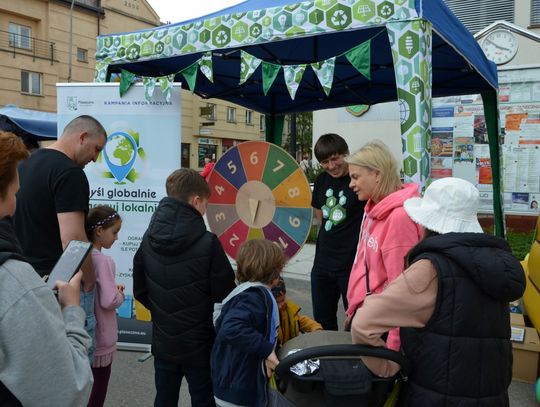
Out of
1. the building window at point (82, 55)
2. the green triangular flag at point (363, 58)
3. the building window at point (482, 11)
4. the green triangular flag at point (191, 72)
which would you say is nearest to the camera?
the green triangular flag at point (363, 58)

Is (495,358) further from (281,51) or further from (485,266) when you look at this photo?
(281,51)

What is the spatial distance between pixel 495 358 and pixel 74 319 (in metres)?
1.38

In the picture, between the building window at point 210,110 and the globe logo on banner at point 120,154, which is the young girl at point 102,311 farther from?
the building window at point 210,110

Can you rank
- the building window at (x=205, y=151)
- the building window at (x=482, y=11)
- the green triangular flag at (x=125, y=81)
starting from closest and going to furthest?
1. the green triangular flag at (x=125, y=81)
2. the building window at (x=482, y=11)
3. the building window at (x=205, y=151)

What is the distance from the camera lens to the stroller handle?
171cm

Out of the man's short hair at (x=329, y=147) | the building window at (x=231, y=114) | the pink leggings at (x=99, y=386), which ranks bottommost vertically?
the pink leggings at (x=99, y=386)

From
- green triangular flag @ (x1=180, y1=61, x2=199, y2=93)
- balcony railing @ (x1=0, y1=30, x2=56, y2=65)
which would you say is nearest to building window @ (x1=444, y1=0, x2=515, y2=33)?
green triangular flag @ (x1=180, y1=61, x2=199, y2=93)

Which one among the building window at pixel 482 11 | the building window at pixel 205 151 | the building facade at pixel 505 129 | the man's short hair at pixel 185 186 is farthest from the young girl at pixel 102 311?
the building window at pixel 205 151

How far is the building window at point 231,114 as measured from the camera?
37.2m

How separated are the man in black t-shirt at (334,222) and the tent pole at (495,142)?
294 centimetres

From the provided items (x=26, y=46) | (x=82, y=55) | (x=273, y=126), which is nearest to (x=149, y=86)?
(x=273, y=126)

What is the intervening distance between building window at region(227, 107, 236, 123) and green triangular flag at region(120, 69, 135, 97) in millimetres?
32806

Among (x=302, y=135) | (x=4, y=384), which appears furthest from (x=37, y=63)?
(x=4, y=384)

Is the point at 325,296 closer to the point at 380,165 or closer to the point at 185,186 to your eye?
the point at 380,165
